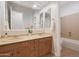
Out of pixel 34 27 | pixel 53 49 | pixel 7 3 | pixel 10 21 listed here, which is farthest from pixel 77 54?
pixel 7 3

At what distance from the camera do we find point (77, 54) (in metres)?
1.75

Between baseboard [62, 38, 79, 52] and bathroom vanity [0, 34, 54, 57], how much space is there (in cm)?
28

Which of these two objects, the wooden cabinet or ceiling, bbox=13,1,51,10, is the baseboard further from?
ceiling, bbox=13,1,51,10

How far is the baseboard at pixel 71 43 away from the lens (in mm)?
1824

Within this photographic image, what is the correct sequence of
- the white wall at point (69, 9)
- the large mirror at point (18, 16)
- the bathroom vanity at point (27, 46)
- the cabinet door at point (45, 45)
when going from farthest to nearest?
the cabinet door at point (45, 45) → the large mirror at point (18, 16) → the white wall at point (69, 9) → the bathroom vanity at point (27, 46)

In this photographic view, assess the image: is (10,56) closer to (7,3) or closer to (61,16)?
(7,3)

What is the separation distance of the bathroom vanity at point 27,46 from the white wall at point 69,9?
1.99 ft

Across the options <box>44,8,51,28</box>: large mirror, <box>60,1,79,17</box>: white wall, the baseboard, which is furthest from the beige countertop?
<box>60,1,79,17</box>: white wall

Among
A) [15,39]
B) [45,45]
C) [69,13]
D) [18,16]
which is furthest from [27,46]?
[69,13]

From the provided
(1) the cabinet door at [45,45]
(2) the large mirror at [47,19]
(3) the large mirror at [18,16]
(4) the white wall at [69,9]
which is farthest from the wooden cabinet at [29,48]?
(4) the white wall at [69,9]

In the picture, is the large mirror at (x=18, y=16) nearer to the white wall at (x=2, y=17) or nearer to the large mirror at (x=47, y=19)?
the white wall at (x=2, y=17)

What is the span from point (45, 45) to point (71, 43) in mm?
583

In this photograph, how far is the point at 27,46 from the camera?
1.84m

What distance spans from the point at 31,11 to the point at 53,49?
3.16ft
